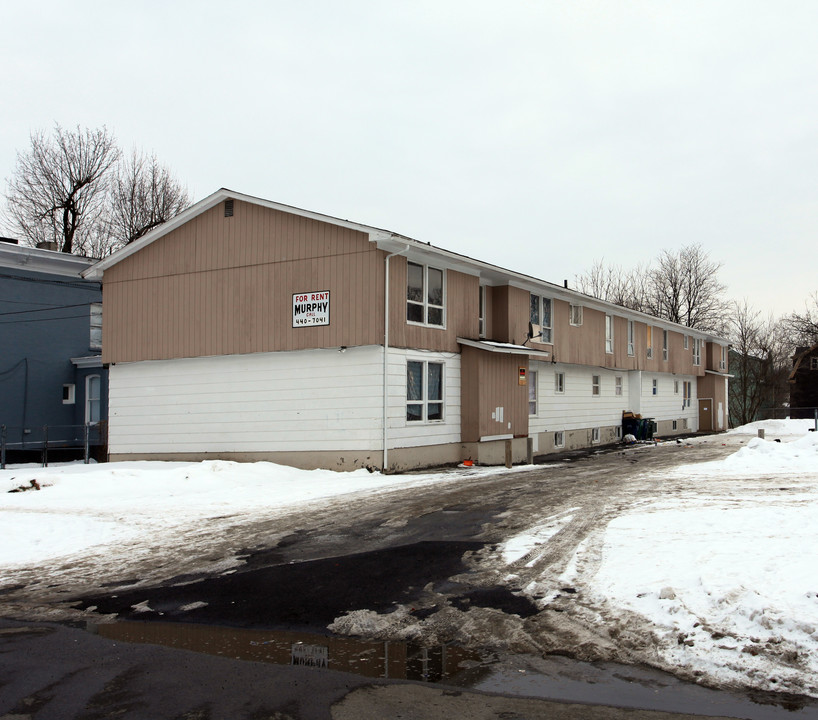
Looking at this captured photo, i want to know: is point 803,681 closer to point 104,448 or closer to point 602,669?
point 602,669

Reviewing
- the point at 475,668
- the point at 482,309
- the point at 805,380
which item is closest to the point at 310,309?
the point at 482,309

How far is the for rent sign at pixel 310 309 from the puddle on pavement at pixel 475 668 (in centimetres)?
1255

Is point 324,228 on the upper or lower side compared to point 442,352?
upper

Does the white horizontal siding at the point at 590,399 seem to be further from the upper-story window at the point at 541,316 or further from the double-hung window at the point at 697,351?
the double-hung window at the point at 697,351

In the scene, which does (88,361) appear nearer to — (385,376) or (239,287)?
(239,287)

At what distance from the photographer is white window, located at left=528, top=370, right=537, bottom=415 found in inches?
999

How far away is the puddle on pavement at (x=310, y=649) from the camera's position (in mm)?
5473

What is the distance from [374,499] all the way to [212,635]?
7496mm

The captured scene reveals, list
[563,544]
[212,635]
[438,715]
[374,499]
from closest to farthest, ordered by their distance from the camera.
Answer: [438,715] < [212,635] < [563,544] < [374,499]

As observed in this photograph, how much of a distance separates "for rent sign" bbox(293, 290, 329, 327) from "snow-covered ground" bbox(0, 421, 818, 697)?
12.5 ft

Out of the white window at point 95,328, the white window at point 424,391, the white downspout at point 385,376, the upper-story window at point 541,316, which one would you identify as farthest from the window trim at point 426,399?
the white window at point 95,328

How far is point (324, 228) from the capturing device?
1891 cm

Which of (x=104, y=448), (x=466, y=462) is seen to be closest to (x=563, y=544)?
(x=466, y=462)

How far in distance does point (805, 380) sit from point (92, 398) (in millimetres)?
53539
